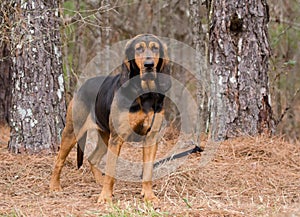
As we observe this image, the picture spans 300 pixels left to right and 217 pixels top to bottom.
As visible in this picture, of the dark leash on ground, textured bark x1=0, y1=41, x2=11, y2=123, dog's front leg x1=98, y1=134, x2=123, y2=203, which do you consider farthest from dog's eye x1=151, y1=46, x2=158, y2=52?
textured bark x1=0, y1=41, x2=11, y2=123

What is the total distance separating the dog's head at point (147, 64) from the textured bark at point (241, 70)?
2.59m

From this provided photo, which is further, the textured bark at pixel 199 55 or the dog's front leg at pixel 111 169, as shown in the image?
the textured bark at pixel 199 55

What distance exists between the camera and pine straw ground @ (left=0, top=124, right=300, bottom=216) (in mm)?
5395

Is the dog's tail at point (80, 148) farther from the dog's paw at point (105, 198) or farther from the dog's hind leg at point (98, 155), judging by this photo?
the dog's paw at point (105, 198)

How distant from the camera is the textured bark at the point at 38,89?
802 cm

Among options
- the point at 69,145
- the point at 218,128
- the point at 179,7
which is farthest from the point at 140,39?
the point at 179,7

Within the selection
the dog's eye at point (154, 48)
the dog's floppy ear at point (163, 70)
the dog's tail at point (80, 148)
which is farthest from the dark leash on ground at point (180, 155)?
the dog's eye at point (154, 48)

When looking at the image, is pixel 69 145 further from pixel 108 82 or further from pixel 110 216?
pixel 110 216

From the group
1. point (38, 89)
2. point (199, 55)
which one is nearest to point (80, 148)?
point (38, 89)

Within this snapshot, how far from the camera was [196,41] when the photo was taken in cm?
1068

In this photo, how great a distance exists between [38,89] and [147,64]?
282cm

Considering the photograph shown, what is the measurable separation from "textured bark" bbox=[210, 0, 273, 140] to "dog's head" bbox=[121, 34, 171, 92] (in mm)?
2587

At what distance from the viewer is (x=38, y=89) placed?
8.07m

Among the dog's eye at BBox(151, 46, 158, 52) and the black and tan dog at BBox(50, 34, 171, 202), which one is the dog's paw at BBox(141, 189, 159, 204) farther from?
the dog's eye at BBox(151, 46, 158, 52)
